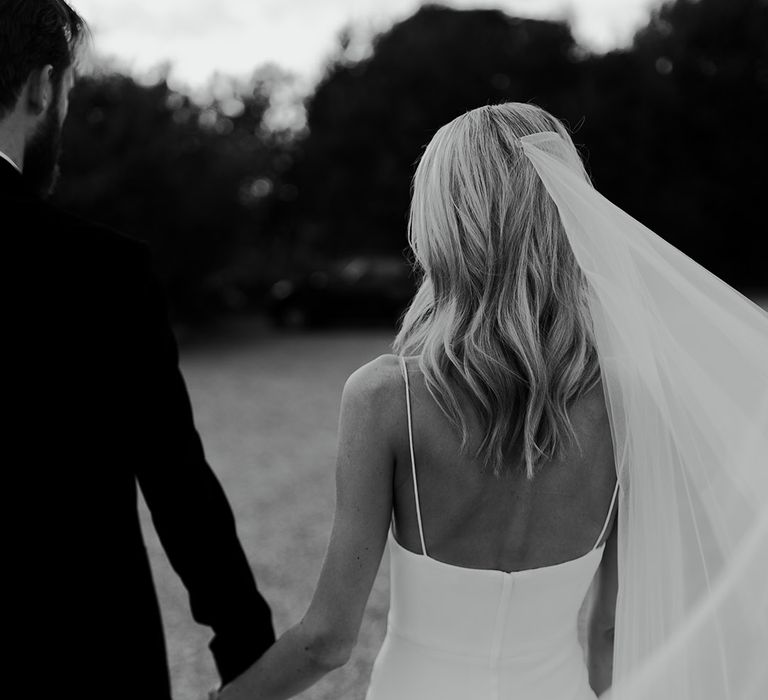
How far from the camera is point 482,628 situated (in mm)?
1889

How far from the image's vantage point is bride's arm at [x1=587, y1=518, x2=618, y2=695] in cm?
208

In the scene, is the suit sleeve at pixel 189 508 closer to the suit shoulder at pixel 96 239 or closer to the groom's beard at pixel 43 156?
the suit shoulder at pixel 96 239

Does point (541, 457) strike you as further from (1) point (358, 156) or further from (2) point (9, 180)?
(1) point (358, 156)

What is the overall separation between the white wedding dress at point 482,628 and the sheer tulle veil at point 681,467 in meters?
0.12

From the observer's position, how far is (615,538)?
1994 mm

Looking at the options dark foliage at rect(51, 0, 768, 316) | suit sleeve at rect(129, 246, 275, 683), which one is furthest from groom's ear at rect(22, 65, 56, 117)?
dark foliage at rect(51, 0, 768, 316)

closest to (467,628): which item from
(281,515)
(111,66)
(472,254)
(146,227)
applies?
(472,254)

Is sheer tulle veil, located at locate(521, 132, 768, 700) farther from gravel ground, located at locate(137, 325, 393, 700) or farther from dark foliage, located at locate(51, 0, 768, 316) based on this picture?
dark foliage, located at locate(51, 0, 768, 316)

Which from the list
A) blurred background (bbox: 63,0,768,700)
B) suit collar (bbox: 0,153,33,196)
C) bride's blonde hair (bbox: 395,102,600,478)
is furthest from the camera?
blurred background (bbox: 63,0,768,700)

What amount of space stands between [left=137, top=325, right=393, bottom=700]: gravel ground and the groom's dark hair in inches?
126

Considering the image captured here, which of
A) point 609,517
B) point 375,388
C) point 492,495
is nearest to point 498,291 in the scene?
point 375,388

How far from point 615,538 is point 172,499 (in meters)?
1.02

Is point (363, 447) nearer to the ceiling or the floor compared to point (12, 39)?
nearer to the floor

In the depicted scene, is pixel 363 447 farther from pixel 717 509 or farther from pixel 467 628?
pixel 717 509
